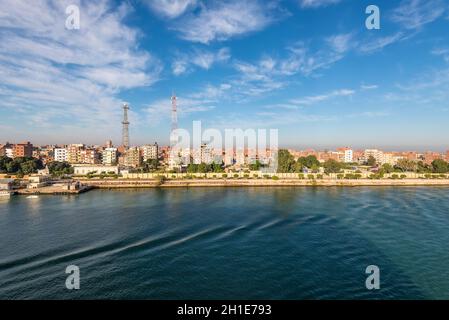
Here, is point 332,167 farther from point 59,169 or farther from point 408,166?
point 59,169

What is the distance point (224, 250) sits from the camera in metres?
6.89

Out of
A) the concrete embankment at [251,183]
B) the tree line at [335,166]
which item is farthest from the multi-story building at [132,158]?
the tree line at [335,166]

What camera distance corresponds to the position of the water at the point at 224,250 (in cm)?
518

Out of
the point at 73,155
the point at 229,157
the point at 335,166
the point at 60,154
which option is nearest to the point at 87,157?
the point at 73,155

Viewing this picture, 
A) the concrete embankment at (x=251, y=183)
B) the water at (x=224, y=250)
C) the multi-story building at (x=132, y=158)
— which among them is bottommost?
the water at (x=224, y=250)

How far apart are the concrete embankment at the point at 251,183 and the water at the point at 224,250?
641 cm

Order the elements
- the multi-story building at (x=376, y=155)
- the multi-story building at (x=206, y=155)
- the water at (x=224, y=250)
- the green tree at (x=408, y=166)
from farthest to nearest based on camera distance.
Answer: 1. the multi-story building at (x=376, y=155)
2. the multi-story building at (x=206, y=155)
3. the green tree at (x=408, y=166)
4. the water at (x=224, y=250)

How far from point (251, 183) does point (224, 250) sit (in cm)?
1249

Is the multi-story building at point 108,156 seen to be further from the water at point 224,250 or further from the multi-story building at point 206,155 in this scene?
the water at point 224,250

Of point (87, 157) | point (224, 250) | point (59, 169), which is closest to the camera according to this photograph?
point (224, 250)

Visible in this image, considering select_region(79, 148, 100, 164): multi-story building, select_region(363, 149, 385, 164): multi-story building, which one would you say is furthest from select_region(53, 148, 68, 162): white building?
select_region(363, 149, 385, 164): multi-story building
